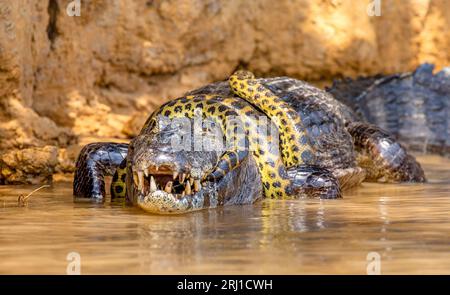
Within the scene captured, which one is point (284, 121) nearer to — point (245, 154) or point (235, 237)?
point (245, 154)

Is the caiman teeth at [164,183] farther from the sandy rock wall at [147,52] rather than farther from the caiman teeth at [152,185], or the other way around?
the sandy rock wall at [147,52]

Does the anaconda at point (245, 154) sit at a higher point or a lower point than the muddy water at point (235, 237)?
higher

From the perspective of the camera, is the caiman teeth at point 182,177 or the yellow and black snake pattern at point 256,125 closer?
the caiman teeth at point 182,177

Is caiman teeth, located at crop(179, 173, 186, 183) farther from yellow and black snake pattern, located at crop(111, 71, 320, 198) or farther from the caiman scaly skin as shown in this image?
the caiman scaly skin

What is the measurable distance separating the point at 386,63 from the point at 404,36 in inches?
18.2

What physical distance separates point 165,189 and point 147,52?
554 cm

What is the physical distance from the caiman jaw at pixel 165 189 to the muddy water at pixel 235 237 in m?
0.08

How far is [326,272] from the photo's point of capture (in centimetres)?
380

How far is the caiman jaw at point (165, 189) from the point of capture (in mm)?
5531

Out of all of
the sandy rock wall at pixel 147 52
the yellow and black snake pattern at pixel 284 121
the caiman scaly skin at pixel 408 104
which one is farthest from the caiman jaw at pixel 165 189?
the caiman scaly skin at pixel 408 104

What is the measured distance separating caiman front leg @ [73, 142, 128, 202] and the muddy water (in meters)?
0.18

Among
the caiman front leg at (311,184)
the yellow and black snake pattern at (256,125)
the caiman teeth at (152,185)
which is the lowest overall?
the caiman front leg at (311,184)

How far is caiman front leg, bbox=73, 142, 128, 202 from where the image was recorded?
6809 mm

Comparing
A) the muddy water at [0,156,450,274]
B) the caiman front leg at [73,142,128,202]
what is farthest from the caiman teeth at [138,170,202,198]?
the caiman front leg at [73,142,128,202]
